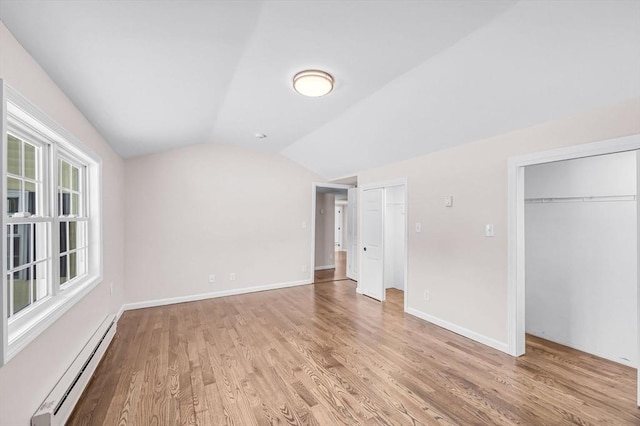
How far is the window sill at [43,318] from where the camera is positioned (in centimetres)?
139

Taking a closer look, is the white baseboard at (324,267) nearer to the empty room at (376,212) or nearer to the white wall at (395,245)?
the white wall at (395,245)

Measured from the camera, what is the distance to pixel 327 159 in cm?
501

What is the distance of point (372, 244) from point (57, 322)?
406cm

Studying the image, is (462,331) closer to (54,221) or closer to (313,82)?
(313,82)

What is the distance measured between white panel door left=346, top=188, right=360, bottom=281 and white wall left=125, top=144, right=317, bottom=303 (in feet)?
3.17

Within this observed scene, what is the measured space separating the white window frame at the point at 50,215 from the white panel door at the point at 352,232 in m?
4.32

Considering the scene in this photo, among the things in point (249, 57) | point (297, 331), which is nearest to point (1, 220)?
point (249, 57)

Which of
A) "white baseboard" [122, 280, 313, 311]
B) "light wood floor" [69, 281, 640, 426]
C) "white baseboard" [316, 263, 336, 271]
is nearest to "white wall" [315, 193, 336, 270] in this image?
"white baseboard" [316, 263, 336, 271]

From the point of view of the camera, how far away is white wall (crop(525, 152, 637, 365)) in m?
2.69

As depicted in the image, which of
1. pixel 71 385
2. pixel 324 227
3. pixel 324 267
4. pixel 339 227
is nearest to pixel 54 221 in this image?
pixel 71 385

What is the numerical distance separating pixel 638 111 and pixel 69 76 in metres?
4.03

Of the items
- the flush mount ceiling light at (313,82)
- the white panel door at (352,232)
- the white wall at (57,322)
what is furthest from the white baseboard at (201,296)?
the flush mount ceiling light at (313,82)

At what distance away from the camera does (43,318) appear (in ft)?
5.52

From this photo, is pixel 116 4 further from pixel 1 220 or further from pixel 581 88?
pixel 581 88
